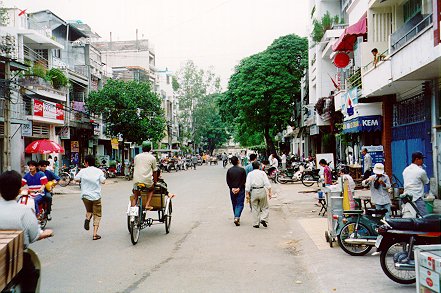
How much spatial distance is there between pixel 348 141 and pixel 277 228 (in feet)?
44.8

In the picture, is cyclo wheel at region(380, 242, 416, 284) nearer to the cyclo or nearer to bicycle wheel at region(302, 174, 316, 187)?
the cyclo

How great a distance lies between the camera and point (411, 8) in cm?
1491

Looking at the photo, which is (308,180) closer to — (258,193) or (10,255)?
(258,193)

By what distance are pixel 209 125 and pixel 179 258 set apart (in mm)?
69966

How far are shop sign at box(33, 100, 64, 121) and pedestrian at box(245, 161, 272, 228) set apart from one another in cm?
1882

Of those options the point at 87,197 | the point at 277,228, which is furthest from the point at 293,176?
the point at 87,197

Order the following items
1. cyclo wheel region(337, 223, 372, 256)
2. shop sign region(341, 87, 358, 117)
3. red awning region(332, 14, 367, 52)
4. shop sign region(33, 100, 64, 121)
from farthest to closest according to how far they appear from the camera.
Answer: shop sign region(33, 100, 64, 121) → shop sign region(341, 87, 358, 117) → red awning region(332, 14, 367, 52) → cyclo wheel region(337, 223, 372, 256)

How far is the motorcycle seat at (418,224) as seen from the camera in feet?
18.6

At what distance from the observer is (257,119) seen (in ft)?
125

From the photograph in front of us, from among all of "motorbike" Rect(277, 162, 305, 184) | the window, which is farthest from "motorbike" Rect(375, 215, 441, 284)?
"motorbike" Rect(277, 162, 305, 184)

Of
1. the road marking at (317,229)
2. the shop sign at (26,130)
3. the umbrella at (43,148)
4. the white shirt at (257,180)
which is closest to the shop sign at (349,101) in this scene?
the road marking at (317,229)

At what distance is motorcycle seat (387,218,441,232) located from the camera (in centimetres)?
567

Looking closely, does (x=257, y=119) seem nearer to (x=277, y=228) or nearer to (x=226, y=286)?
(x=277, y=228)

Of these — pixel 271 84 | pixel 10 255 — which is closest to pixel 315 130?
pixel 271 84
